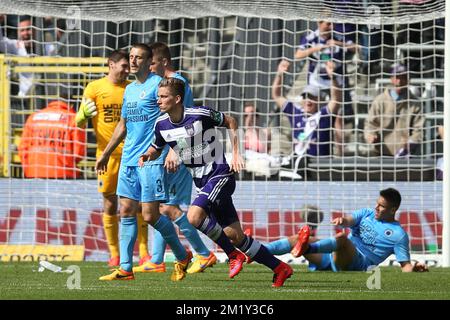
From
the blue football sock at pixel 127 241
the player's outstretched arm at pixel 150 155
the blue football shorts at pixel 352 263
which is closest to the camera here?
the player's outstretched arm at pixel 150 155

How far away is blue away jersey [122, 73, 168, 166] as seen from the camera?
1055 centimetres

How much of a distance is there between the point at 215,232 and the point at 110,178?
3130 mm

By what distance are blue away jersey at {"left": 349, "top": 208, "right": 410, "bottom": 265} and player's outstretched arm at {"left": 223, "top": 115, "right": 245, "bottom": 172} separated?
96.5 inches

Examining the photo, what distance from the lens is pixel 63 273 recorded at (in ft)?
35.6

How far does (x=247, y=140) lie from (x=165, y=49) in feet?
12.9

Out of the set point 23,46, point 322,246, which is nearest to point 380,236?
point 322,246

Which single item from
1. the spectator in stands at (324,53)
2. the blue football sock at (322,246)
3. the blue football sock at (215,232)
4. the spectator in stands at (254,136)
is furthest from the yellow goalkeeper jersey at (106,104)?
the spectator in stands at (324,53)

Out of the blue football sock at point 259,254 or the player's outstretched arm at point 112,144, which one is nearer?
the blue football sock at point 259,254

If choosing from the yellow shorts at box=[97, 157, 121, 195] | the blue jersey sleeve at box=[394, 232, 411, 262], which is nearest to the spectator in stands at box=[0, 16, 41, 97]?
the yellow shorts at box=[97, 157, 121, 195]

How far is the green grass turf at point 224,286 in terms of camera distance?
806 centimetres

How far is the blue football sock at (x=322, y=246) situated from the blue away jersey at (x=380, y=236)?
1.24 feet

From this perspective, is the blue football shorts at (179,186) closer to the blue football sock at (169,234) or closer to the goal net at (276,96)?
the blue football sock at (169,234)

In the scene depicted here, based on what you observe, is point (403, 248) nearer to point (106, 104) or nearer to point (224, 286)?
point (224, 286)

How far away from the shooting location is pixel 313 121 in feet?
49.3
